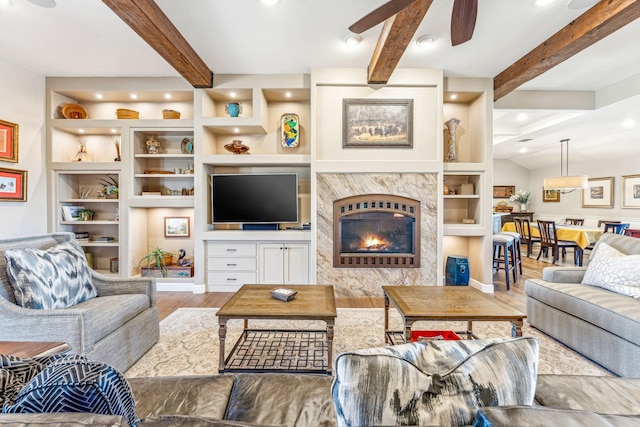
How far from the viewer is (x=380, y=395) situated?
66 centimetres

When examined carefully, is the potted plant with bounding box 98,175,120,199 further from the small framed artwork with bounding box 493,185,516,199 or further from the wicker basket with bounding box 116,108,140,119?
the small framed artwork with bounding box 493,185,516,199

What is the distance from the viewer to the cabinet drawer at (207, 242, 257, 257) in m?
3.99

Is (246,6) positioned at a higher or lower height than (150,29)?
higher

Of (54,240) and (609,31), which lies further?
(609,31)

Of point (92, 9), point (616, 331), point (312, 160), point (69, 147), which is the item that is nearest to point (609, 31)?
point (616, 331)

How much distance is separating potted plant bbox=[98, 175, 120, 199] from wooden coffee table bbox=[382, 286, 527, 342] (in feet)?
12.8

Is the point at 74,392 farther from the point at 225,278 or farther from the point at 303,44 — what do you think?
the point at 225,278

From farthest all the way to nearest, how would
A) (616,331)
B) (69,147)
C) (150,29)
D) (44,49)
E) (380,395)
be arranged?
(69,147)
(44,49)
(150,29)
(616,331)
(380,395)

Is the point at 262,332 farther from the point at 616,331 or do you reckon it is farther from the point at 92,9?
the point at 92,9

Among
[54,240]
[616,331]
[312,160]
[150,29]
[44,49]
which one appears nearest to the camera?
[616,331]

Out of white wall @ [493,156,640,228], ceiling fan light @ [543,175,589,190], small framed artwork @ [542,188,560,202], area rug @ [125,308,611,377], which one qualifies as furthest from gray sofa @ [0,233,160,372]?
small framed artwork @ [542,188,560,202]

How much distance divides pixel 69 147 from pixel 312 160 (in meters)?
3.47

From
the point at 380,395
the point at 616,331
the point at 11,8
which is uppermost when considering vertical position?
the point at 11,8

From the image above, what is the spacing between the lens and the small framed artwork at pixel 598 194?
7.20m
